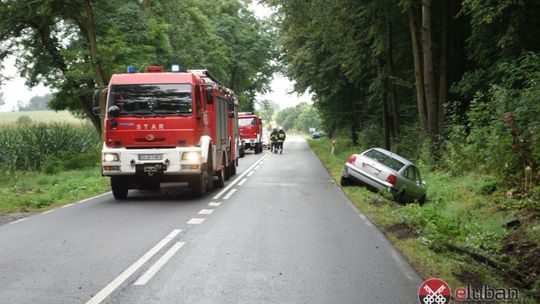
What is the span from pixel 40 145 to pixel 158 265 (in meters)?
20.1

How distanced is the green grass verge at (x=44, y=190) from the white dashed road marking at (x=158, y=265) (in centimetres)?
604

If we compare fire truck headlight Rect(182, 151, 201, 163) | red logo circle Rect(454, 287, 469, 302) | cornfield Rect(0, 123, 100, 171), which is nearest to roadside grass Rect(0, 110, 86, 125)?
cornfield Rect(0, 123, 100, 171)

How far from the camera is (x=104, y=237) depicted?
8.59m

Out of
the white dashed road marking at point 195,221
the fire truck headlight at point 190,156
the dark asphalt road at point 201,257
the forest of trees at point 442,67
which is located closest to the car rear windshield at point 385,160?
the forest of trees at point 442,67

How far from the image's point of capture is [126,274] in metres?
6.33

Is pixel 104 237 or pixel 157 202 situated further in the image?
pixel 157 202

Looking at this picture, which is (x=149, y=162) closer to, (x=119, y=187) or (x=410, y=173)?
(x=119, y=187)

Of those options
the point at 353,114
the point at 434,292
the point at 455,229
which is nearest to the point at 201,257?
the point at 434,292

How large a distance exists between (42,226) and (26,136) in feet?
53.9

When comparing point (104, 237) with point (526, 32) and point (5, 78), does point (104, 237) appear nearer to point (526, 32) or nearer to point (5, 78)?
point (526, 32)

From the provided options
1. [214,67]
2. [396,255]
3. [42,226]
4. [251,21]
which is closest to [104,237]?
[42,226]

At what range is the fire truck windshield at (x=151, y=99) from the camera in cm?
1316

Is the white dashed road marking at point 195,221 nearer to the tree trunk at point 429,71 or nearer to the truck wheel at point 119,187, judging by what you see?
the truck wheel at point 119,187

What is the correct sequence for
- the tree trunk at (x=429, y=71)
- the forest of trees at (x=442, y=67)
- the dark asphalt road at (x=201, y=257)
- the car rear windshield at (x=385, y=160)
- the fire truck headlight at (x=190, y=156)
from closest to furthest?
the dark asphalt road at (x=201, y=257) → the fire truck headlight at (x=190, y=156) → the forest of trees at (x=442, y=67) → the car rear windshield at (x=385, y=160) → the tree trunk at (x=429, y=71)
